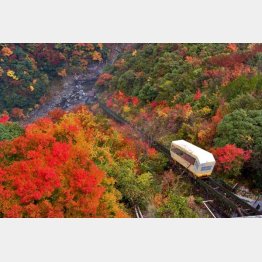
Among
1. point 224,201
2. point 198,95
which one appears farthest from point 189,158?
point 198,95

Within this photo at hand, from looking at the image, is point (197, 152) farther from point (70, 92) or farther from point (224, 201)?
point (70, 92)

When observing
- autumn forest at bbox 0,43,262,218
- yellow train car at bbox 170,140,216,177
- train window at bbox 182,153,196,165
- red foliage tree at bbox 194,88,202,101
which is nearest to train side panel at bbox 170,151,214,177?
yellow train car at bbox 170,140,216,177

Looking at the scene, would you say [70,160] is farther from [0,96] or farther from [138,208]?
[0,96]

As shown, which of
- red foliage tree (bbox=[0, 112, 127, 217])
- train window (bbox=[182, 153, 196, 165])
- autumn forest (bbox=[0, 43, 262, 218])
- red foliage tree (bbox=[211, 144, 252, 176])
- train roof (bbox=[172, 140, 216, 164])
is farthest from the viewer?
train window (bbox=[182, 153, 196, 165])

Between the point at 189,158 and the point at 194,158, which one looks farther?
the point at 189,158

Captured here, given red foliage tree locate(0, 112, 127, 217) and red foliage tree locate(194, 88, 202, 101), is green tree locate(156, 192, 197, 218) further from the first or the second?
red foliage tree locate(194, 88, 202, 101)

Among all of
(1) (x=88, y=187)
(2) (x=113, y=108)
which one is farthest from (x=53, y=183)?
(2) (x=113, y=108)

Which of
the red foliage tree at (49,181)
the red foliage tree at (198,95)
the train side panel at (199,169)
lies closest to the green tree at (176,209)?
the red foliage tree at (49,181)
